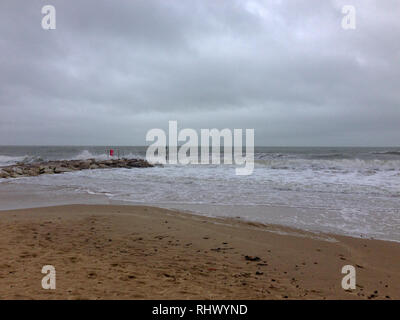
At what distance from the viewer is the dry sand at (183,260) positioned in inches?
131

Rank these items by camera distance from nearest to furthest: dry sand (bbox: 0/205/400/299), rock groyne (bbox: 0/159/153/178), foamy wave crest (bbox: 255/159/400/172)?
dry sand (bbox: 0/205/400/299)
rock groyne (bbox: 0/159/153/178)
foamy wave crest (bbox: 255/159/400/172)

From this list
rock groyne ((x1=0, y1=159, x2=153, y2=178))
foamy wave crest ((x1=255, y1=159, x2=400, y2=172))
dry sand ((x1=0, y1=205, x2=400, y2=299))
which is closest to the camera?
dry sand ((x1=0, y1=205, x2=400, y2=299))

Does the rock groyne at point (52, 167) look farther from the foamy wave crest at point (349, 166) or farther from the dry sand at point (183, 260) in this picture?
the dry sand at point (183, 260)

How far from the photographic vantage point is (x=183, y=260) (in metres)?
4.42

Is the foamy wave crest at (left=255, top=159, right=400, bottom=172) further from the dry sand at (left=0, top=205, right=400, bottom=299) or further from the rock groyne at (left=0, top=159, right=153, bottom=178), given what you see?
the dry sand at (left=0, top=205, right=400, bottom=299)

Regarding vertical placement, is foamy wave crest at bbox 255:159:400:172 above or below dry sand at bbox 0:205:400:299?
above

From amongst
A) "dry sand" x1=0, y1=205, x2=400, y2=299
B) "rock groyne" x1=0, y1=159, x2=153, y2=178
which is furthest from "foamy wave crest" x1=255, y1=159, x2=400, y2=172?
"dry sand" x1=0, y1=205, x2=400, y2=299

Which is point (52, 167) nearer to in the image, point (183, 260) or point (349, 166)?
point (183, 260)

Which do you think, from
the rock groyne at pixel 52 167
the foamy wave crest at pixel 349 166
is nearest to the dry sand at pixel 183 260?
the rock groyne at pixel 52 167

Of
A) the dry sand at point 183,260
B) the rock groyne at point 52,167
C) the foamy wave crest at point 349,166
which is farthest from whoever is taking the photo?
the foamy wave crest at point 349,166

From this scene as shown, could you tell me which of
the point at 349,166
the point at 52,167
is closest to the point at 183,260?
the point at 52,167

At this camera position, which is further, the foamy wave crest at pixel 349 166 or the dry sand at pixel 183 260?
the foamy wave crest at pixel 349 166

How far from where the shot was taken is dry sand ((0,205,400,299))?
333cm
